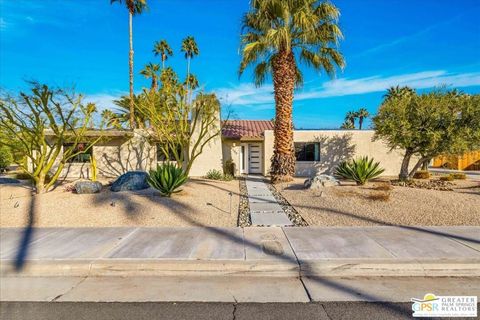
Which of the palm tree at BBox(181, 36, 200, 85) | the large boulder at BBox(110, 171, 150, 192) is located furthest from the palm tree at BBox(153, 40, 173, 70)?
the large boulder at BBox(110, 171, 150, 192)

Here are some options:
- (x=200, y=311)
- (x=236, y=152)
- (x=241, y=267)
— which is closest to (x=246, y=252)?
(x=241, y=267)

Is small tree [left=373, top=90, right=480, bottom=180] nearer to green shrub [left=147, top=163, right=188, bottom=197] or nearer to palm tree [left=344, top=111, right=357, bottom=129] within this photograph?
green shrub [left=147, top=163, right=188, bottom=197]

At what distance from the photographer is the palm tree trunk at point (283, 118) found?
49.7ft

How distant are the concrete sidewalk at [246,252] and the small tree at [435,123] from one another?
7063 millimetres

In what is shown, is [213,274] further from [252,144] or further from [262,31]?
[252,144]

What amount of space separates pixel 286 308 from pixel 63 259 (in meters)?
4.05

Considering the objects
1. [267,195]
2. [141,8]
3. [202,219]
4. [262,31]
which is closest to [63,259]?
[202,219]

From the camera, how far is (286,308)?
3.98 metres

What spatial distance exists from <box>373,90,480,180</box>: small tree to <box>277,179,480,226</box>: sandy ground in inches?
106

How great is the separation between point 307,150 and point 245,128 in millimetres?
5147

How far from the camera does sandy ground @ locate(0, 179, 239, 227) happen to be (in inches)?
322

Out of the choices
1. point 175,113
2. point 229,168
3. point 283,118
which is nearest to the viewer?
point 283,118
